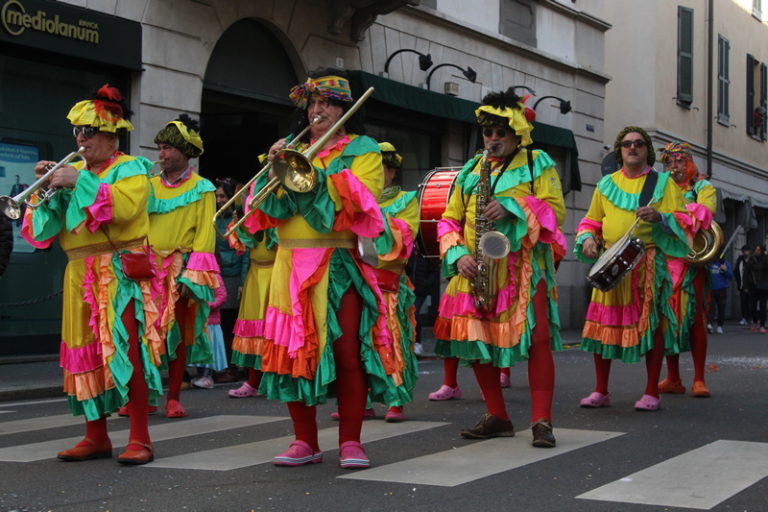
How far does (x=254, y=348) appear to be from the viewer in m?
9.07

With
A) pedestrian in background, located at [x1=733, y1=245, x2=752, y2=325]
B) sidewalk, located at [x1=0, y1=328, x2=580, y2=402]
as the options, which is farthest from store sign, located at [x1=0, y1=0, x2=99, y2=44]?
pedestrian in background, located at [x1=733, y1=245, x2=752, y2=325]

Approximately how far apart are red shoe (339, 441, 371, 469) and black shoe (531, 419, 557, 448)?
3.77 feet

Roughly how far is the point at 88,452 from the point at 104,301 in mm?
834

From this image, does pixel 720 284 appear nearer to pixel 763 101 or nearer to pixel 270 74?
pixel 270 74

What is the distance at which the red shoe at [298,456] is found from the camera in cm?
615

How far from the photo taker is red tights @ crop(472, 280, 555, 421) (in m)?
6.96

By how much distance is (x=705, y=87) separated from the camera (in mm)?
33125

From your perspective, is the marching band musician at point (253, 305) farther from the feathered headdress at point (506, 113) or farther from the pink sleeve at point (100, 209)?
the pink sleeve at point (100, 209)

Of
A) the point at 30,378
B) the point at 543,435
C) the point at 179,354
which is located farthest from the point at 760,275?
the point at 543,435

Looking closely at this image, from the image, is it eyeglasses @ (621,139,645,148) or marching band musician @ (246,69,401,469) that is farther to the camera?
eyeglasses @ (621,139,645,148)

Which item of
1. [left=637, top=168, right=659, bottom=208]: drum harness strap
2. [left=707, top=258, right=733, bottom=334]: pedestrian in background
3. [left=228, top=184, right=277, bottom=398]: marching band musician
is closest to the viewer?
[left=637, top=168, right=659, bottom=208]: drum harness strap

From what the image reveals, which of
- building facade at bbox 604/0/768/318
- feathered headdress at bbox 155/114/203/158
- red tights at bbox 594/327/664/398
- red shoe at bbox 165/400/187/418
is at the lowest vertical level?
red shoe at bbox 165/400/187/418

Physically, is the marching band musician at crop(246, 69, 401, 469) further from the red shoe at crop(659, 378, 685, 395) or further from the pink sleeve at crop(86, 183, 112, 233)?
the red shoe at crop(659, 378, 685, 395)

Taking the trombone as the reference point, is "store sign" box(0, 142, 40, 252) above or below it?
above
